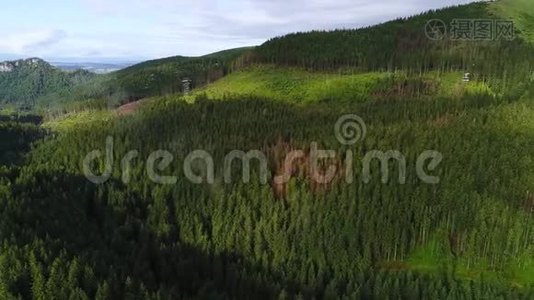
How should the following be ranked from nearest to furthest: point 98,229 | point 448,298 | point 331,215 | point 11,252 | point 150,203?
point 11,252
point 448,298
point 98,229
point 331,215
point 150,203

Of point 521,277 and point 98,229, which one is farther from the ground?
point 98,229

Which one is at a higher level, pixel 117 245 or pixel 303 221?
pixel 117 245

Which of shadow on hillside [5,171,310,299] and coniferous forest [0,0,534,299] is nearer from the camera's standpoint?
shadow on hillside [5,171,310,299]

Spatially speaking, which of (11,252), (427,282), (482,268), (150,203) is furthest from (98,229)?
(482,268)

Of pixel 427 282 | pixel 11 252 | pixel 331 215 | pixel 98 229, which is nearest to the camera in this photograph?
pixel 11 252

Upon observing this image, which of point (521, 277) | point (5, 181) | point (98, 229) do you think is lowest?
point (521, 277)

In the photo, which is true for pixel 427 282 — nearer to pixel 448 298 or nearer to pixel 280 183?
pixel 448 298

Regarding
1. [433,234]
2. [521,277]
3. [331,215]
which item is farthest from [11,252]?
[521,277]

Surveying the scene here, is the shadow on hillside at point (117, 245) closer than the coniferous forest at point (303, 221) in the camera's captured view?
Yes

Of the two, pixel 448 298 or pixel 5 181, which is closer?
pixel 448 298

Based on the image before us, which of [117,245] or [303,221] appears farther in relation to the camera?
[303,221]

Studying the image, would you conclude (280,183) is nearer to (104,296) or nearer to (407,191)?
(407,191)
